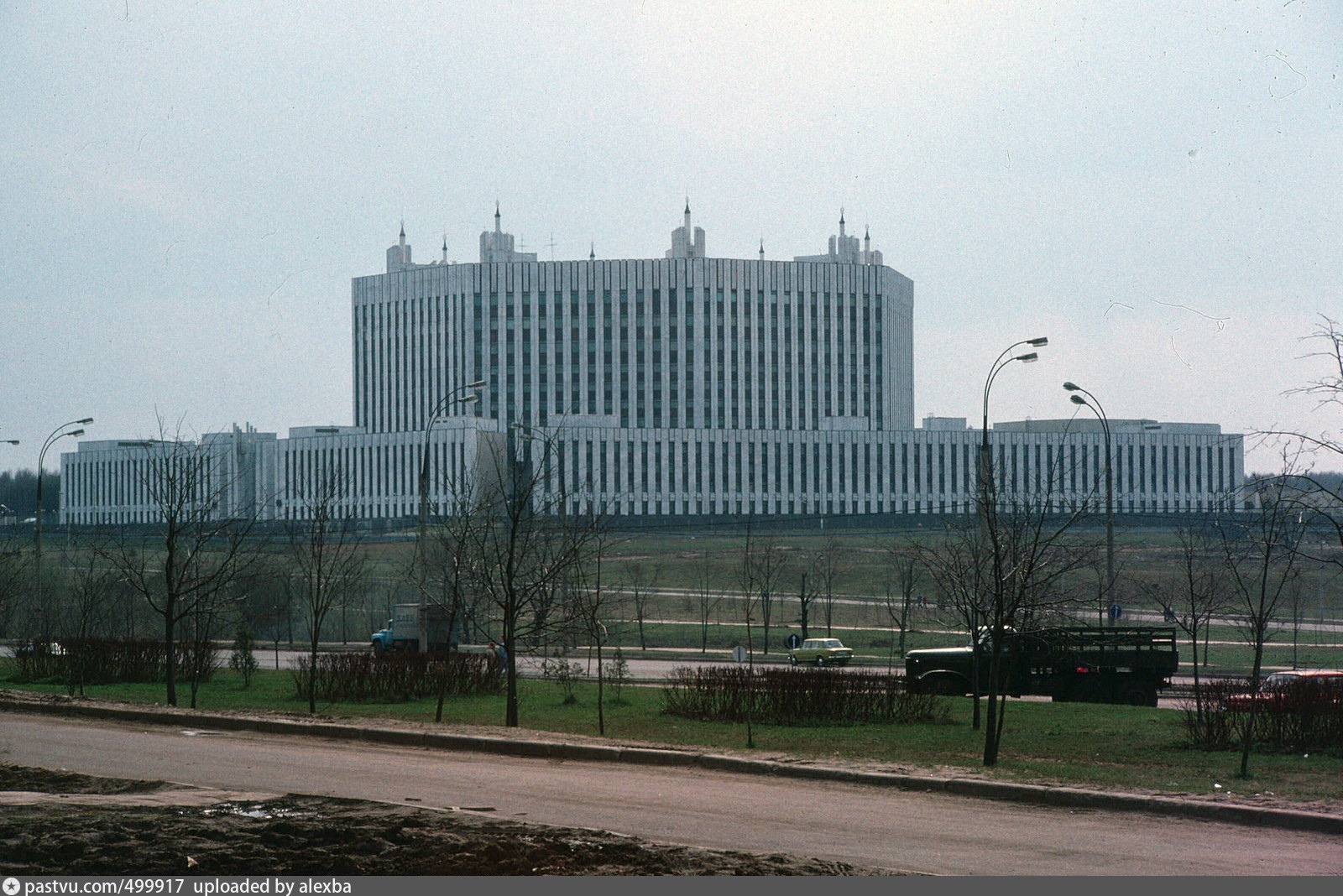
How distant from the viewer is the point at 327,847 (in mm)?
9242

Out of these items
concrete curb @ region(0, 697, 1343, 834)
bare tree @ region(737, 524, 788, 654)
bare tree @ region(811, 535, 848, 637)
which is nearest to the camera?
concrete curb @ region(0, 697, 1343, 834)

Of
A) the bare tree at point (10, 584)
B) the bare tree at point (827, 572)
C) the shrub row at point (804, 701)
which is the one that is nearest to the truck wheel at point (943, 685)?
the shrub row at point (804, 701)

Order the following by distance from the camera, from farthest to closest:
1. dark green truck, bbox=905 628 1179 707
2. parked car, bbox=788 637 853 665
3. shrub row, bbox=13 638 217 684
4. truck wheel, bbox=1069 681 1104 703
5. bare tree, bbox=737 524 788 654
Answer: bare tree, bbox=737 524 788 654 < parked car, bbox=788 637 853 665 < shrub row, bbox=13 638 217 684 < truck wheel, bbox=1069 681 1104 703 < dark green truck, bbox=905 628 1179 707

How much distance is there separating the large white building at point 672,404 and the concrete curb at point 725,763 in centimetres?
9794

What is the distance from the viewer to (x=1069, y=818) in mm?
12867

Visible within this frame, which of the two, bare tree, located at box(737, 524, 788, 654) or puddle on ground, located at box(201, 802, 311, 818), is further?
bare tree, located at box(737, 524, 788, 654)

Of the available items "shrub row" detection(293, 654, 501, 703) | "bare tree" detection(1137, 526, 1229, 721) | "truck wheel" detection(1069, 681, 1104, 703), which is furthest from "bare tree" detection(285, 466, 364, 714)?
"bare tree" detection(1137, 526, 1229, 721)

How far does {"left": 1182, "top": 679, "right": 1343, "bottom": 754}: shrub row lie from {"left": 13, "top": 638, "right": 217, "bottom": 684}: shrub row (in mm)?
24192

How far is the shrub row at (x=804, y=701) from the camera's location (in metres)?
23.8

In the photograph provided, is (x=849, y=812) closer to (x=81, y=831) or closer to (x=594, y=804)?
(x=594, y=804)

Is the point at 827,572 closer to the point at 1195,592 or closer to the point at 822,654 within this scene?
the point at 822,654

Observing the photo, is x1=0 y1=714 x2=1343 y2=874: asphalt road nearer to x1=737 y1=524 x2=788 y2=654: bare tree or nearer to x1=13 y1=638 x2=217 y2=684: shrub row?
x1=13 y1=638 x2=217 y2=684: shrub row

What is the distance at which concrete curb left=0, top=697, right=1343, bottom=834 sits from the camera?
12.9m

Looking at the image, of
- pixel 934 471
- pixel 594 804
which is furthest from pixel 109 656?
pixel 934 471
